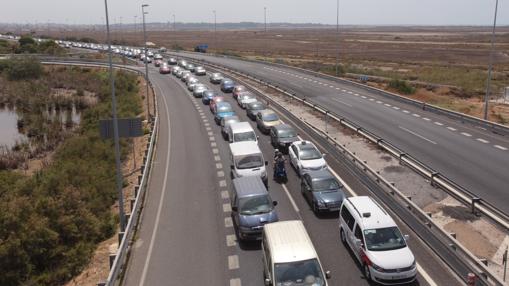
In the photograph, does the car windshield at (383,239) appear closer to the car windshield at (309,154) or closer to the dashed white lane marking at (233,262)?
the dashed white lane marking at (233,262)

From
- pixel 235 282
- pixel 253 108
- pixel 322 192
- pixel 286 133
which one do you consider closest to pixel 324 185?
pixel 322 192

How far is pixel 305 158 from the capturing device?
24.2m

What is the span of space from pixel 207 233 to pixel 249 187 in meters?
2.39

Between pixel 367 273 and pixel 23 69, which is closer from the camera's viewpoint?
pixel 367 273

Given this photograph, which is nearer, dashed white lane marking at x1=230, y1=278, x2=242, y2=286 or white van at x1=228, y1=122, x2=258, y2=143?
dashed white lane marking at x1=230, y1=278, x2=242, y2=286

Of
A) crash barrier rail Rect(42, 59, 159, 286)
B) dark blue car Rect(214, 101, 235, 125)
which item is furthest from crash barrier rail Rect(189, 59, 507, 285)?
crash barrier rail Rect(42, 59, 159, 286)

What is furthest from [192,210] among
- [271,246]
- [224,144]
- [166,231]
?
[224,144]

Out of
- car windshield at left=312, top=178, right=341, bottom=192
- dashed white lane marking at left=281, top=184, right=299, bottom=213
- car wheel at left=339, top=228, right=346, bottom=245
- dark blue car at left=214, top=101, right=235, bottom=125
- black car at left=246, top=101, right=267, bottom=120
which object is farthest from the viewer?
black car at left=246, top=101, right=267, bottom=120

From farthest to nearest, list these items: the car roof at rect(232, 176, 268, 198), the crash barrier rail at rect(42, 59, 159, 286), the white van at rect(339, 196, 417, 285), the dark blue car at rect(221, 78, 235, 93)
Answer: the dark blue car at rect(221, 78, 235, 93) → the car roof at rect(232, 176, 268, 198) → the crash barrier rail at rect(42, 59, 159, 286) → the white van at rect(339, 196, 417, 285)

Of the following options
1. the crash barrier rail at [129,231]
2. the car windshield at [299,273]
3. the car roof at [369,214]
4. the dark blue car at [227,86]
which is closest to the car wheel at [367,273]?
the car roof at [369,214]

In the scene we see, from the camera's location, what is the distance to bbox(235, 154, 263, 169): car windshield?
2278 cm

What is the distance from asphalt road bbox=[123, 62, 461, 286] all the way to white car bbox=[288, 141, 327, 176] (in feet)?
2.58

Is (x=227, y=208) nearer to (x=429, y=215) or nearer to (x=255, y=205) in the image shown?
(x=255, y=205)

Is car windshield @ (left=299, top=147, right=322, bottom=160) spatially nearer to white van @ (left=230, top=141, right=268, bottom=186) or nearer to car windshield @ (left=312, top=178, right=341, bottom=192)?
white van @ (left=230, top=141, right=268, bottom=186)
